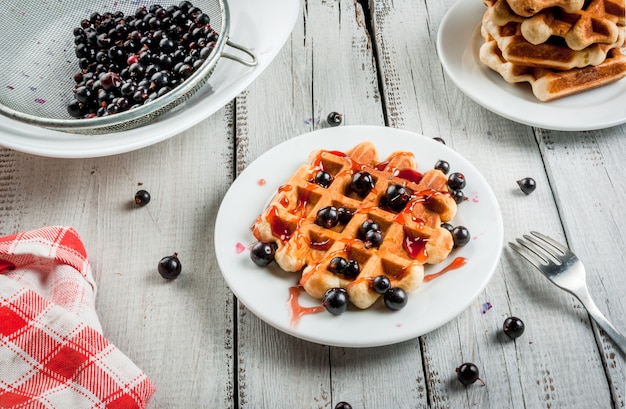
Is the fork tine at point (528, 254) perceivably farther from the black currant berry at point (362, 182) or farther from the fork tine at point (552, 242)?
the black currant berry at point (362, 182)

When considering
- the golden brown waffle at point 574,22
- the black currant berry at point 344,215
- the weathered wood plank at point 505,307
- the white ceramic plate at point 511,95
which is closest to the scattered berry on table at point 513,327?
the weathered wood plank at point 505,307

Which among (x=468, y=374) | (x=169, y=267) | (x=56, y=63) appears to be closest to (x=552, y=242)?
(x=468, y=374)

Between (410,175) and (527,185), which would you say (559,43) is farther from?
(410,175)

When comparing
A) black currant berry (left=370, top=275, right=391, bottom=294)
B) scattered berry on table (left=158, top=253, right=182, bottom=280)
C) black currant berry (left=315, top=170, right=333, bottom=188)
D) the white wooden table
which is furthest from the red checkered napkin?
black currant berry (left=315, top=170, right=333, bottom=188)

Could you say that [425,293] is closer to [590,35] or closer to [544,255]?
[544,255]

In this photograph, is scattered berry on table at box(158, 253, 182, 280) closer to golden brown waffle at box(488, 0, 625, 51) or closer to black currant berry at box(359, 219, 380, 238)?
black currant berry at box(359, 219, 380, 238)
